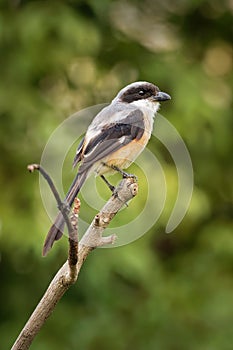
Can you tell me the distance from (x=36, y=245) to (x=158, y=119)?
1153 millimetres

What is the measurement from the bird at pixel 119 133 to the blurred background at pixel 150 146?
159 centimetres

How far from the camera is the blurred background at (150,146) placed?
509 cm

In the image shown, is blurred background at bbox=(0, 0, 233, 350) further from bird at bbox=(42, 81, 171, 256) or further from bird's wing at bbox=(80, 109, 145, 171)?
bird's wing at bbox=(80, 109, 145, 171)

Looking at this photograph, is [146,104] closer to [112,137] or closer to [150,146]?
[112,137]

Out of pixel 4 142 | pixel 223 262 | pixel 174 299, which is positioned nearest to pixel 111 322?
pixel 174 299

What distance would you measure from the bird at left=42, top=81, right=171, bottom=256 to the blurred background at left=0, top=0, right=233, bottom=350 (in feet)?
5.22

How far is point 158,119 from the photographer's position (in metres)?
5.05

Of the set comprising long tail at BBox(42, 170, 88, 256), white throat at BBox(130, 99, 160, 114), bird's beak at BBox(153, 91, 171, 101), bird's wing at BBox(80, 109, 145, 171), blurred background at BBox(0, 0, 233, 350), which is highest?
long tail at BBox(42, 170, 88, 256)

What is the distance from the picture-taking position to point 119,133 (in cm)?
302

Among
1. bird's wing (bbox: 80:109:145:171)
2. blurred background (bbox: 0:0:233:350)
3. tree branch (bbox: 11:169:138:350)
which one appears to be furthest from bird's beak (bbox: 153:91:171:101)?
blurred background (bbox: 0:0:233:350)

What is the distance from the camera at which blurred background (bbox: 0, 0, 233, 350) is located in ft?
16.7

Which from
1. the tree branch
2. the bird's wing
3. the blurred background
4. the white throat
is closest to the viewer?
the tree branch

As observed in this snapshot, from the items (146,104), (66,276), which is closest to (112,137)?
(146,104)

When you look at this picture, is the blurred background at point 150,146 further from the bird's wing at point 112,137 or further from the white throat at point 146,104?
the bird's wing at point 112,137
